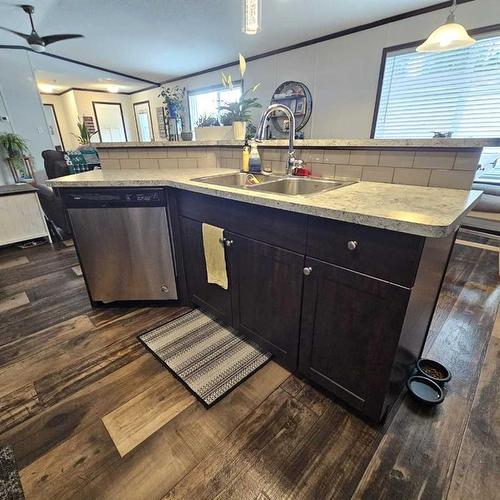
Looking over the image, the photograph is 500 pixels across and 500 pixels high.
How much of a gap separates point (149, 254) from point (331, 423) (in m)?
1.38

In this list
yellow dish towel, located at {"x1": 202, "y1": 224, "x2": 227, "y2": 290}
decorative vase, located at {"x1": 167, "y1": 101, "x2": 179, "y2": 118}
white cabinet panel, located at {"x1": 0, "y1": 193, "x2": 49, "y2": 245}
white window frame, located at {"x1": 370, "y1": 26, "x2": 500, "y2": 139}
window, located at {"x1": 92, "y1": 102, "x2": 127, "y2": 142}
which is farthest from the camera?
window, located at {"x1": 92, "y1": 102, "x2": 127, "y2": 142}

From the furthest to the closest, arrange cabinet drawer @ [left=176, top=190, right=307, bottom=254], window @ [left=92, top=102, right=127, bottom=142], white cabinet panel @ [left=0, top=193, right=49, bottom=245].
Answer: window @ [left=92, top=102, right=127, bottom=142] < white cabinet panel @ [left=0, top=193, right=49, bottom=245] < cabinet drawer @ [left=176, top=190, right=307, bottom=254]

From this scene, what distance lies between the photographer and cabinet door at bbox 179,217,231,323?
1614mm

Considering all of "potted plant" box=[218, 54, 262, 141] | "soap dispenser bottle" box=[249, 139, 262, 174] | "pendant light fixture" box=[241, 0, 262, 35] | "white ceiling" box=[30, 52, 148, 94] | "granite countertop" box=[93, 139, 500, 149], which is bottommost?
"soap dispenser bottle" box=[249, 139, 262, 174]

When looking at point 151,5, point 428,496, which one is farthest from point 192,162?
point 151,5

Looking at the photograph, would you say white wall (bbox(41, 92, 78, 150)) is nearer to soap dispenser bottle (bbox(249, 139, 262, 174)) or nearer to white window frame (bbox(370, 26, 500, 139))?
white window frame (bbox(370, 26, 500, 139))

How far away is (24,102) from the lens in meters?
5.06

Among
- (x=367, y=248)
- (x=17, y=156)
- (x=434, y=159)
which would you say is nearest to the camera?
(x=367, y=248)

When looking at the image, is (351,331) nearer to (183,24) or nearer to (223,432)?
(223,432)

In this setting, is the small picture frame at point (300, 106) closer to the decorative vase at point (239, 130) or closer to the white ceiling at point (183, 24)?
the white ceiling at point (183, 24)

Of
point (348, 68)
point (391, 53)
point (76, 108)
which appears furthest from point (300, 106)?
point (76, 108)

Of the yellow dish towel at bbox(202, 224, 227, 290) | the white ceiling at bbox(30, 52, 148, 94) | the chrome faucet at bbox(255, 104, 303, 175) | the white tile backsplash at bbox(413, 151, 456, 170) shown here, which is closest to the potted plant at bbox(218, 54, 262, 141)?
the chrome faucet at bbox(255, 104, 303, 175)

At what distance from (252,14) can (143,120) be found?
8.53 meters

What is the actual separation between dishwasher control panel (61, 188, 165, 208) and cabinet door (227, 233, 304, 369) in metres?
0.60
